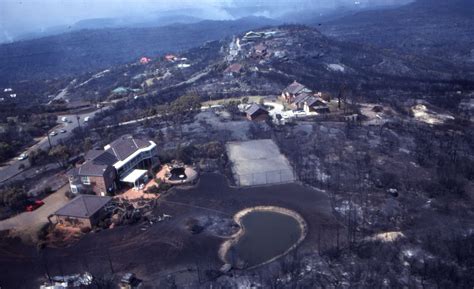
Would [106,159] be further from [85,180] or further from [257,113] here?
[257,113]

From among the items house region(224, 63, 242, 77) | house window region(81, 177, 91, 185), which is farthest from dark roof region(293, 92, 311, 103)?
house window region(81, 177, 91, 185)

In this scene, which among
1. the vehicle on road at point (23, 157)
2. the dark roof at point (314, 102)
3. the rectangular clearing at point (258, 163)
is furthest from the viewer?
the dark roof at point (314, 102)

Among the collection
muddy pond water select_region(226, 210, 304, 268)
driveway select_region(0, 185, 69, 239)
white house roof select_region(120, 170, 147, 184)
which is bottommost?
muddy pond water select_region(226, 210, 304, 268)

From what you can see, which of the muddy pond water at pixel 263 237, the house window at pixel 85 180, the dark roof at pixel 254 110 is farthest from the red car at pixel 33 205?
the dark roof at pixel 254 110

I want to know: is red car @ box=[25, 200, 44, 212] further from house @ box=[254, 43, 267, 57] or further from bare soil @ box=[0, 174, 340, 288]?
house @ box=[254, 43, 267, 57]

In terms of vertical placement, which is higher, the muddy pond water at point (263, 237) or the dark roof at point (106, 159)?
the dark roof at point (106, 159)

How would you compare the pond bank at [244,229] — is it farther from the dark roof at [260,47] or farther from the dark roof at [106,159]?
the dark roof at [260,47]

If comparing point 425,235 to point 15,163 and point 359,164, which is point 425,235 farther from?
point 15,163
